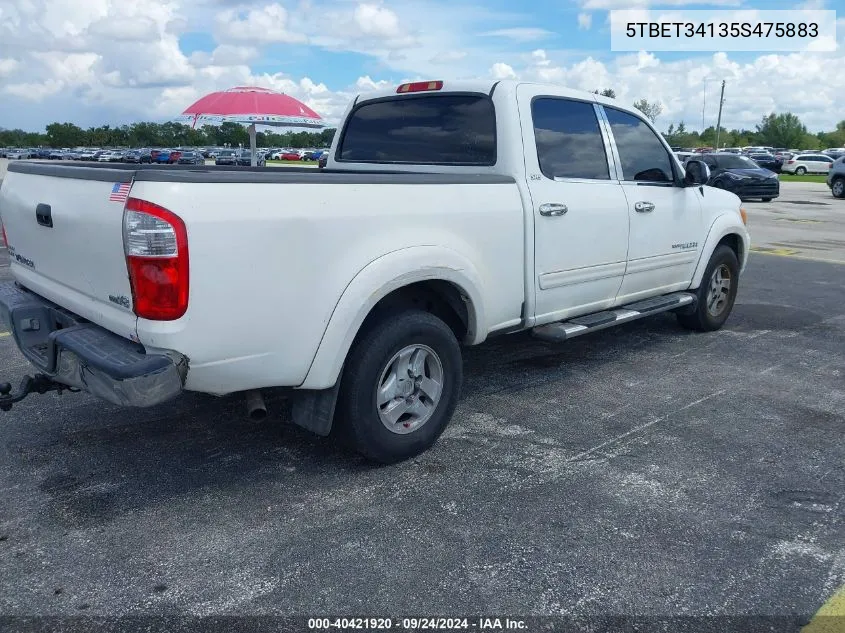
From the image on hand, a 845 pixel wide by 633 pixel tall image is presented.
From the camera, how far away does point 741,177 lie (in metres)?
23.5

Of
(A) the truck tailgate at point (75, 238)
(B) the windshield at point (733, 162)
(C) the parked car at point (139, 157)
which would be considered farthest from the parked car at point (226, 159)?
(A) the truck tailgate at point (75, 238)

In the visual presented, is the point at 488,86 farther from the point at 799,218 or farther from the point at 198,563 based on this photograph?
the point at 799,218

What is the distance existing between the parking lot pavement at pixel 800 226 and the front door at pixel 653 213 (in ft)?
23.4

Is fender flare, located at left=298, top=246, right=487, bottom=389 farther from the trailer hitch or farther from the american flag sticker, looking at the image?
the trailer hitch

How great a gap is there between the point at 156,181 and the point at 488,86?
93.7 inches

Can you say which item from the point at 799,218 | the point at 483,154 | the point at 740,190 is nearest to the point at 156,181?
the point at 483,154

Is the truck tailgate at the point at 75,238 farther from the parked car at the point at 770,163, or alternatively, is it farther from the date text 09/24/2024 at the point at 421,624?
the parked car at the point at 770,163

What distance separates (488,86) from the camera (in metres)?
4.58

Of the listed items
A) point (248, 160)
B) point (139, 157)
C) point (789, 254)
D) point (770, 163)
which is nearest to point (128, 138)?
point (139, 157)

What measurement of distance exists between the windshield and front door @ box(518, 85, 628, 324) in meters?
20.7

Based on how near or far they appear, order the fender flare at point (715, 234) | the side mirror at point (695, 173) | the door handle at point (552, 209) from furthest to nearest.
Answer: the fender flare at point (715, 234), the side mirror at point (695, 173), the door handle at point (552, 209)

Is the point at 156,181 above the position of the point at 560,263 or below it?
above

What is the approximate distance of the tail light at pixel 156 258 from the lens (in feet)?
9.39

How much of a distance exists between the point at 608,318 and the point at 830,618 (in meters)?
2.63
